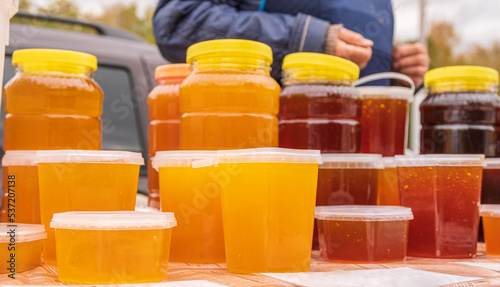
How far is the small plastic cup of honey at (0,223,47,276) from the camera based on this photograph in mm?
1170

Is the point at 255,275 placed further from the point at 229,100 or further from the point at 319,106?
the point at 319,106

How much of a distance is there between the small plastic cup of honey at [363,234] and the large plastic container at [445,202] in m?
0.09

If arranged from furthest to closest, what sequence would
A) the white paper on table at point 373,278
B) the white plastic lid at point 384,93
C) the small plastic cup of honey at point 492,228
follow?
the white plastic lid at point 384,93
the small plastic cup of honey at point 492,228
the white paper on table at point 373,278

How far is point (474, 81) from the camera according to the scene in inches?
68.1

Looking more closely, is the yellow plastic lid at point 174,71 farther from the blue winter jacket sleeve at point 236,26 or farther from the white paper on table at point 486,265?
the white paper on table at point 486,265

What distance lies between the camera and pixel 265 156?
46.1 inches

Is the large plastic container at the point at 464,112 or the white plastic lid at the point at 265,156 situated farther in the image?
the large plastic container at the point at 464,112

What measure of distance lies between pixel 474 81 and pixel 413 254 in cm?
59

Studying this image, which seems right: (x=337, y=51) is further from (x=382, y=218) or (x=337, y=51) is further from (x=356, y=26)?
(x=382, y=218)

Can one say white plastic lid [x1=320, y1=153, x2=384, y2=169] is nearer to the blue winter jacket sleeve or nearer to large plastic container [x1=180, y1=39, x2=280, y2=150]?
large plastic container [x1=180, y1=39, x2=280, y2=150]

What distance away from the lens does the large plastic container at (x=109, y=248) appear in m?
1.09

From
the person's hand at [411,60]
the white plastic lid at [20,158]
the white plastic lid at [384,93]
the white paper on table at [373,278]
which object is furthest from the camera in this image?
the person's hand at [411,60]

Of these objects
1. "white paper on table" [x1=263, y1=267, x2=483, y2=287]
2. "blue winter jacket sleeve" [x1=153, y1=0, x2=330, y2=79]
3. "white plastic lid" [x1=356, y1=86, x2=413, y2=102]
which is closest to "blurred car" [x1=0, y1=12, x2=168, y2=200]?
"blue winter jacket sleeve" [x1=153, y1=0, x2=330, y2=79]

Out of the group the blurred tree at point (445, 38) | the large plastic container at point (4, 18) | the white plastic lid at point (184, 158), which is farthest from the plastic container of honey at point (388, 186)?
the blurred tree at point (445, 38)
